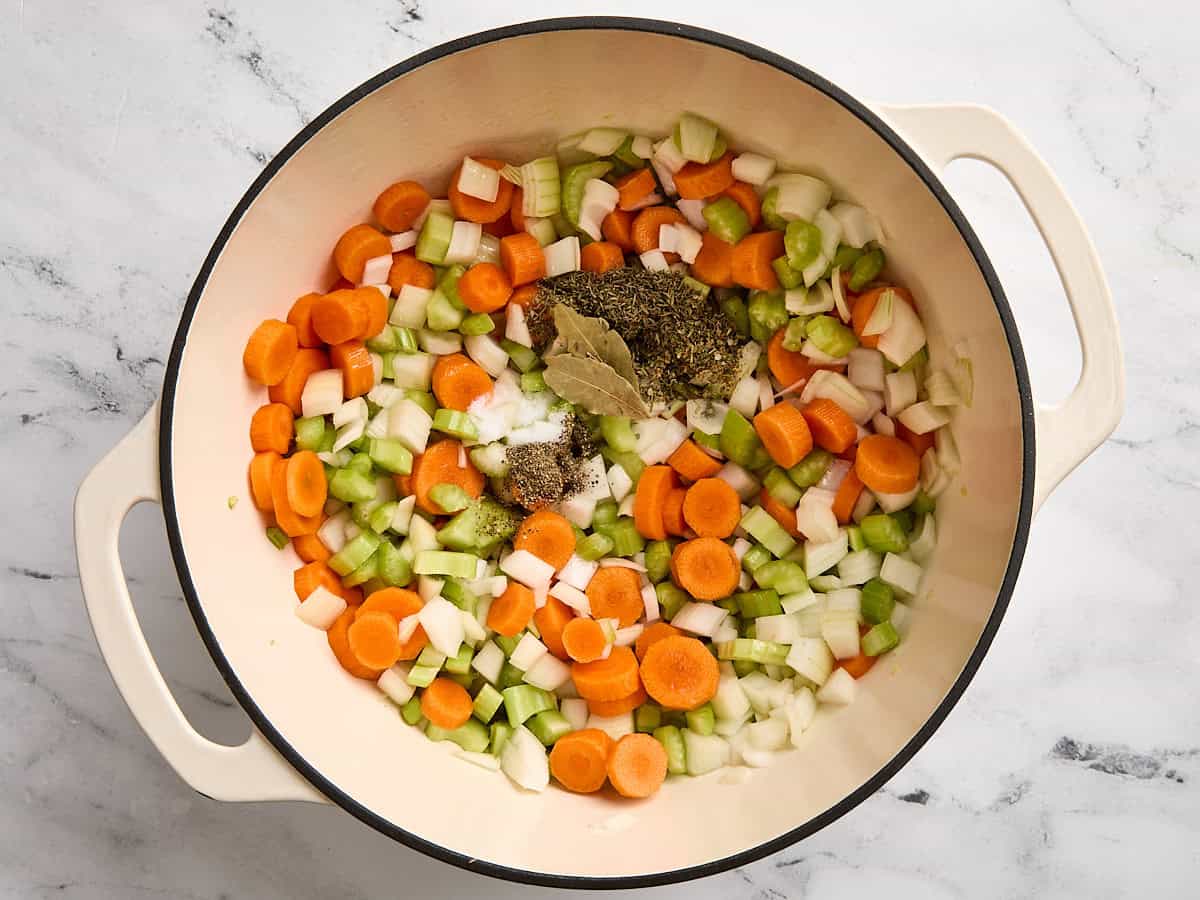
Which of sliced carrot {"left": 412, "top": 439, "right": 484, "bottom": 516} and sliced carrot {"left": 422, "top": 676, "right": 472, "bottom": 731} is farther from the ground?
sliced carrot {"left": 412, "top": 439, "right": 484, "bottom": 516}

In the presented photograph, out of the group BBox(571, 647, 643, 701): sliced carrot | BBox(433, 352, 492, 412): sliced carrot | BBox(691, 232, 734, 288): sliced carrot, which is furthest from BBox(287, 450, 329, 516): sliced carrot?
BBox(691, 232, 734, 288): sliced carrot

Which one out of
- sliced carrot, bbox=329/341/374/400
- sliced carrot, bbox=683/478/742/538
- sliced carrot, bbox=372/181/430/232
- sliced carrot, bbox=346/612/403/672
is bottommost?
sliced carrot, bbox=346/612/403/672

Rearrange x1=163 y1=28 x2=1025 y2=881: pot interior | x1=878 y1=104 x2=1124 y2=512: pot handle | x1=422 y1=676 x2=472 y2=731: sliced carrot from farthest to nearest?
x1=422 y1=676 x2=472 y2=731: sliced carrot
x1=163 y1=28 x2=1025 y2=881: pot interior
x1=878 y1=104 x2=1124 y2=512: pot handle

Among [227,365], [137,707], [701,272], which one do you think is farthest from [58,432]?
[701,272]

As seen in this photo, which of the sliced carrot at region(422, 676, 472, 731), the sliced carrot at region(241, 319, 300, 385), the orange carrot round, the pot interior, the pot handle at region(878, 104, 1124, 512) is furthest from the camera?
the orange carrot round

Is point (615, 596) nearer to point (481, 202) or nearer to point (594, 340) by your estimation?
point (594, 340)

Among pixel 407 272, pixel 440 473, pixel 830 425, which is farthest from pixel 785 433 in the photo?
pixel 407 272

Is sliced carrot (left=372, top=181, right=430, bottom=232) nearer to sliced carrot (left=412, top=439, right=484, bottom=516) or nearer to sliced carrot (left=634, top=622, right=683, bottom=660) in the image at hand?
sliced carrot (left=412, top=439, right=484, bottom=516)
